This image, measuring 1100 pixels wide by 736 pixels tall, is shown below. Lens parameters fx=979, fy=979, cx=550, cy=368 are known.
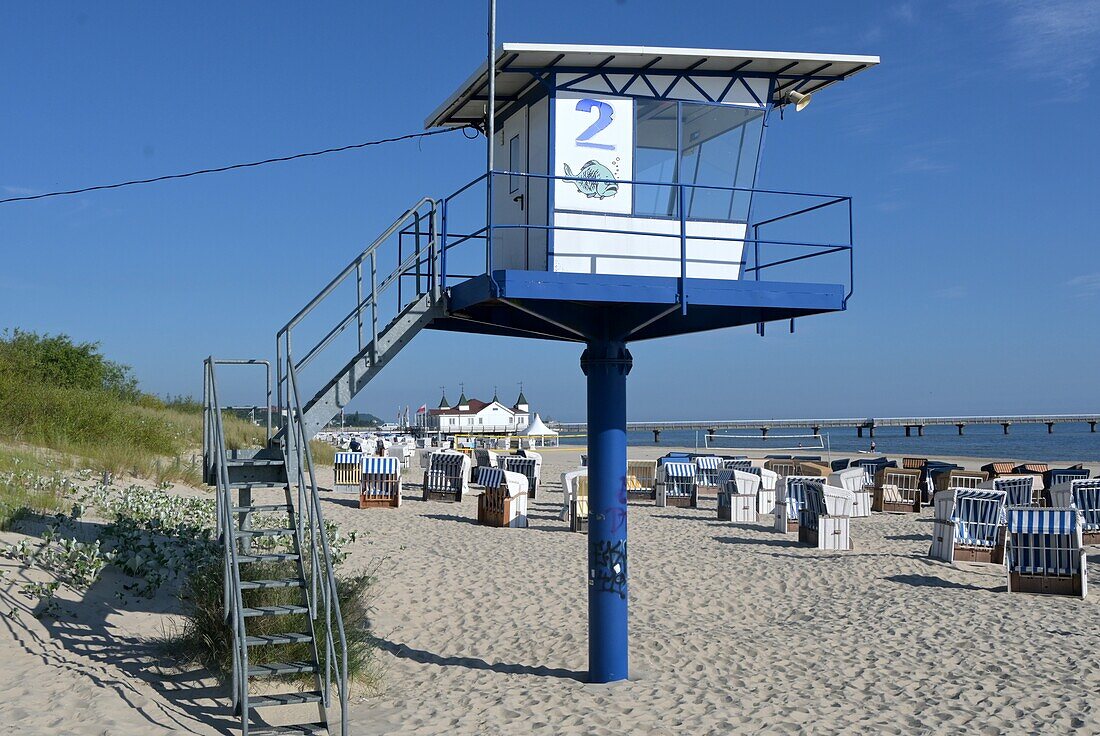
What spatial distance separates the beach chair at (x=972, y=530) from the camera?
1466 centimetres

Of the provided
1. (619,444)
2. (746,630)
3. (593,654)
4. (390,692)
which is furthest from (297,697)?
(746,630)

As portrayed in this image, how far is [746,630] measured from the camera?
10703 millimetres

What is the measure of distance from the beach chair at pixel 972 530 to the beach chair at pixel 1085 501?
2.37 meters

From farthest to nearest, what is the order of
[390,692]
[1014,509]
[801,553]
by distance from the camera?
[801,553] → [1014,509] → [390,692]

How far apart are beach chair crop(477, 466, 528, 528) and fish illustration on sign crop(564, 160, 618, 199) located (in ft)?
34.4

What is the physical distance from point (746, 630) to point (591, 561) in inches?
103

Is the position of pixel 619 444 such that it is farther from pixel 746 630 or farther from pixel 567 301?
pixel 746 630

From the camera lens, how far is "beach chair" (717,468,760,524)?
19.7m

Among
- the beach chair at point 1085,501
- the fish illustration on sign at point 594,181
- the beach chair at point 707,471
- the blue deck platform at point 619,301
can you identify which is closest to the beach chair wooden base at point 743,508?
the beach chair at point 707,471

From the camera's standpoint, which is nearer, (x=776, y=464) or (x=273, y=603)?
(x=273, y=603)

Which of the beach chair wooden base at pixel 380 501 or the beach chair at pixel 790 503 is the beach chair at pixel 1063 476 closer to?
the beach chair at pixel 790 503

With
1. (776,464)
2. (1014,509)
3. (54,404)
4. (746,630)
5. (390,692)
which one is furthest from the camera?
(776,464)

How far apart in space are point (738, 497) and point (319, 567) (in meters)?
12.9

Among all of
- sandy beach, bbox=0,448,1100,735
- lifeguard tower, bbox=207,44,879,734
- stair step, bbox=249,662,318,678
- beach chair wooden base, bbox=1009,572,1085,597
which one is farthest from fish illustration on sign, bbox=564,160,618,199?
beach chair wooden base, bbox=1009,572,1085,597
